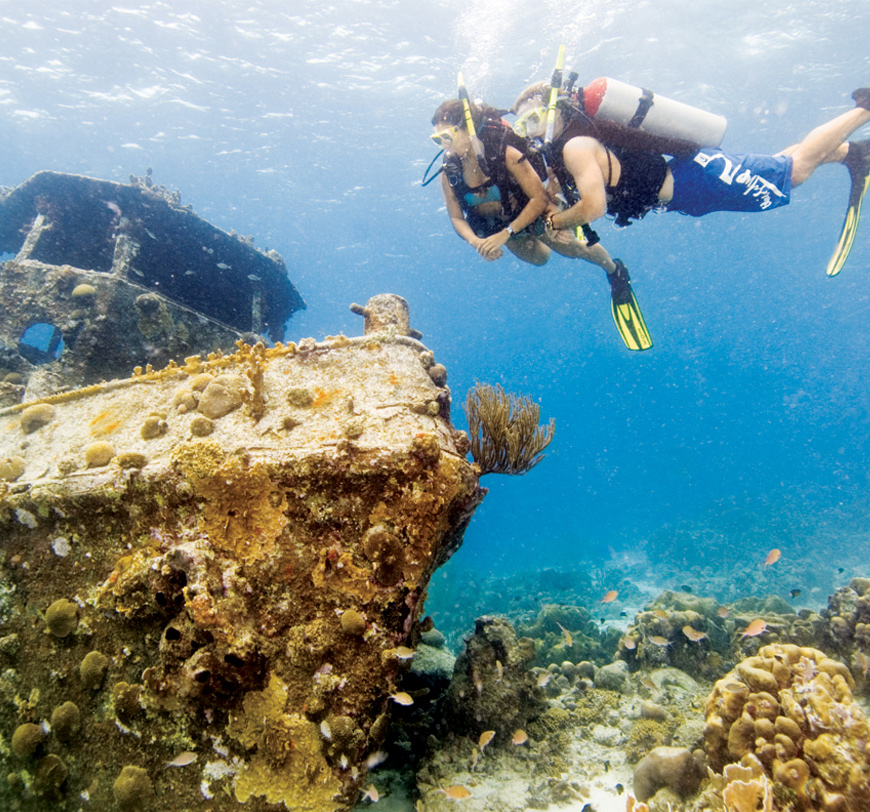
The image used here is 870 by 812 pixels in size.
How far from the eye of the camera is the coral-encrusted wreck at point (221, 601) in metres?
2.82

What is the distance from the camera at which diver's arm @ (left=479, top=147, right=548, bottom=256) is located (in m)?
5.34

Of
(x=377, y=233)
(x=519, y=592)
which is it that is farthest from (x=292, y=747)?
(x=377, y=233)

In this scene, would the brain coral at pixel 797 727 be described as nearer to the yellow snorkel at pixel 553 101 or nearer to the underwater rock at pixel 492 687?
the underwater rock at pixel 492 687

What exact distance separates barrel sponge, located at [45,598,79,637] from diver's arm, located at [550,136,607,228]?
597 centimetres

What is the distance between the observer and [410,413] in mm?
3604

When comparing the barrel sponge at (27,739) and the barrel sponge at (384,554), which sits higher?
the barrel sponge at (384,554)

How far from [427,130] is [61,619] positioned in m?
36.4

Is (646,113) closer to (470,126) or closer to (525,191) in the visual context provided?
(525,191)

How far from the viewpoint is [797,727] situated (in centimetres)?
336

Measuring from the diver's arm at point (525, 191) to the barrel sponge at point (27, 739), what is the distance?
603cm

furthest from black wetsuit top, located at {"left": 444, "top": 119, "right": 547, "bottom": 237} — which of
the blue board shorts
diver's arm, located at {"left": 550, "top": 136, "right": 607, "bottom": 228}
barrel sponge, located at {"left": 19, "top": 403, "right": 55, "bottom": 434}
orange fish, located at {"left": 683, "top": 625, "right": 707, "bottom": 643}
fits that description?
orange fish, located at {"left": 683, "top": 625, "right": 707, "bottom": 643}

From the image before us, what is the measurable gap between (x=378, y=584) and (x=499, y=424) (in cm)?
248

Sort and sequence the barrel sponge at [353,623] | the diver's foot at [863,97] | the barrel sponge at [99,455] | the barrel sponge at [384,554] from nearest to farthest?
the barrel sponge at [353,623]
the barrel sponge at [384,554]
the barrel sponge at [99,455]
the diver's foot at [863,97]

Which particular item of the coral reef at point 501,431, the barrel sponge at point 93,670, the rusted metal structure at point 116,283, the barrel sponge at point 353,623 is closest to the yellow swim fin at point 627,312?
the coral reef at point 501,431
